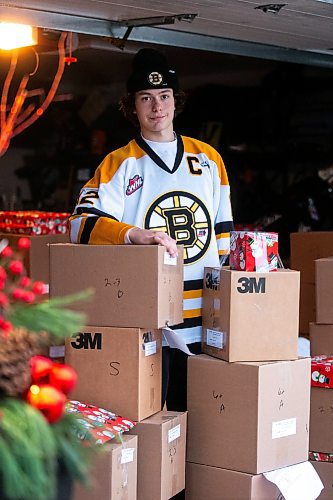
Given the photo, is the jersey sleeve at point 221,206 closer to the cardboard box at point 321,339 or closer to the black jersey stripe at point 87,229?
the black jersey stripe at point 87,229

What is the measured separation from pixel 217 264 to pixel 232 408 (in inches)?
20.6

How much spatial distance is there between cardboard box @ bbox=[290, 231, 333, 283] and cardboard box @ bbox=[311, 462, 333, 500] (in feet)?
5.28

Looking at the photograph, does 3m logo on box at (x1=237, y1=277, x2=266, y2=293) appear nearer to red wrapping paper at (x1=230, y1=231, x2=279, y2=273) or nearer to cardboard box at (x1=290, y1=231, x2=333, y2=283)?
red wrapping paper at (x1=230, y1=231, x2=279, y2=273)

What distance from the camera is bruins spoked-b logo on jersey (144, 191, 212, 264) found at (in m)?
3.12

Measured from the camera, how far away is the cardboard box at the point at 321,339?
389 centimetres

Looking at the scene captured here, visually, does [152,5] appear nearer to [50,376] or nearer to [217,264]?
[217,264]

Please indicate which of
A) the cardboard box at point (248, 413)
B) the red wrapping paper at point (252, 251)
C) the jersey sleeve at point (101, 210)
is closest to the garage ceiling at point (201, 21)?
the jersey sleeve at point (101, 210)

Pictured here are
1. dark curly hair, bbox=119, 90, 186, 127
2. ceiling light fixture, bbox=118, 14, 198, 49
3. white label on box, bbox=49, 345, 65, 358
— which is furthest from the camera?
white label on box, bbox=49, 345, 65, 358

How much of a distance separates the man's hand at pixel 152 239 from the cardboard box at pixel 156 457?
540 millimetres

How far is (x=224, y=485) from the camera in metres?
3.07

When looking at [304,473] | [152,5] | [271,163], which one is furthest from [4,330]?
[271,163]

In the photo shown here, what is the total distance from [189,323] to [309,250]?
196 centimetres

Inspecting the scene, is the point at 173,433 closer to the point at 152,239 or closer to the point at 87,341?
the point at 87,341

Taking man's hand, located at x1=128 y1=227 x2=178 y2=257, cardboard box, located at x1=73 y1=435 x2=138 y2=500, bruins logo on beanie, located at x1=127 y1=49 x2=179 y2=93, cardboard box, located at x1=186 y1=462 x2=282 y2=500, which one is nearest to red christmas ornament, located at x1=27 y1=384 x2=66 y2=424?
cardboard box, located at x1=73 y1=435 x2=138 y2=500
